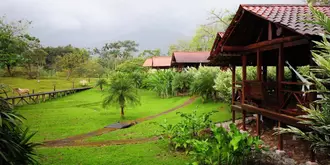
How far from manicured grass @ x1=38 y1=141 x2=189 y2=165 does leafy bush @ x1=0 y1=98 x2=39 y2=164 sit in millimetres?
1667

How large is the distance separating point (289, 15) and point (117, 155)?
529 cm

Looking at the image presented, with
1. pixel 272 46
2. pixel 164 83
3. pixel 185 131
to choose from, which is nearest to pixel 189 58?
pixel 164 83

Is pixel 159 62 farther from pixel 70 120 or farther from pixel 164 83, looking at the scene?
pixel 70 120

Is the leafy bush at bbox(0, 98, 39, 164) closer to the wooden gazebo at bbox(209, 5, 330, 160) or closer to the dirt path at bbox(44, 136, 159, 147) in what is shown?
the dirt path at bbox(44, 136, 159, 147)

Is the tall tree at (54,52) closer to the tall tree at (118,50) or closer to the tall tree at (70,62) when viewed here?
the tall tree at (70,62)

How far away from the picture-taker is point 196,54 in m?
28.9

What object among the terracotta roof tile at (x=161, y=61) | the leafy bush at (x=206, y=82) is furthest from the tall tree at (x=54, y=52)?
the leafy bush at (x=206, y=82)

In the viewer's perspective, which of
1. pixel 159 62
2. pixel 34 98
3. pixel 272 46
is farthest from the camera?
pixel 159 62

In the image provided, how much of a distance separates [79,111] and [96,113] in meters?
1.39

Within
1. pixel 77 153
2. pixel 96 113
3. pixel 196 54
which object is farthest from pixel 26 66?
pixel 77 153

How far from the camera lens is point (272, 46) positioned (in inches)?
268

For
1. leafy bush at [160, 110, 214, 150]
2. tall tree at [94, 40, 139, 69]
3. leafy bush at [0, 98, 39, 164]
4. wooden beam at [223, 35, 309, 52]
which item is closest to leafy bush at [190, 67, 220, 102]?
wooden beam at [223, 35, 309, 52]

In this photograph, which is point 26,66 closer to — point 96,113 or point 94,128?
point 96,113

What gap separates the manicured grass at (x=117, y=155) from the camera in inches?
262
